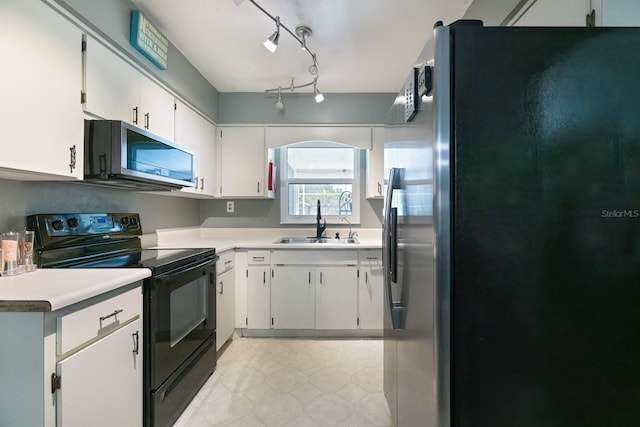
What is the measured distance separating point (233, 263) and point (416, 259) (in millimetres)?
2113

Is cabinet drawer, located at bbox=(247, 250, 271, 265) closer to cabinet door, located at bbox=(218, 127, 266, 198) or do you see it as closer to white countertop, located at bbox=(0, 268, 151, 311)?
cabinet door, located at bbox=(218, 127, 266, 198)

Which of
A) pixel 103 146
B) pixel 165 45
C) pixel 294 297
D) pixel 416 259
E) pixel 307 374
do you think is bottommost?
pixel 307 374

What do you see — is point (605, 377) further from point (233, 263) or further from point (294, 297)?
point (233, 263)

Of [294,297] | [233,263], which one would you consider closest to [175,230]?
[233,263]

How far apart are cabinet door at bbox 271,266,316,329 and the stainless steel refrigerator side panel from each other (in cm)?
203

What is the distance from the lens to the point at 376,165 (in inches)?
127

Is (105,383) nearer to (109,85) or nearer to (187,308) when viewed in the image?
(187,308)

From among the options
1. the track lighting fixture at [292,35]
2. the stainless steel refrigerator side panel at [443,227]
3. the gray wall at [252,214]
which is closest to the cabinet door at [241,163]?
the gray wall at [252,214]

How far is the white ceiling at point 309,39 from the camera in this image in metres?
1.95

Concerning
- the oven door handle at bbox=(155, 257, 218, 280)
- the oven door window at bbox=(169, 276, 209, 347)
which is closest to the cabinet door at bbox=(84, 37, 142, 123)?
the oven door handle at bbox=(155, 257, 218, 280)

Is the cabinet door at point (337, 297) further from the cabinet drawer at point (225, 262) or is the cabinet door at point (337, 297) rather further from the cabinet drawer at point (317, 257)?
the cabinet drawer at point (225, 262)

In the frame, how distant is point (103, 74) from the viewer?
1627mm

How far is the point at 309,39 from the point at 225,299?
2.17m

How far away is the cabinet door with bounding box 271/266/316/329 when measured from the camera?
2.87 m
